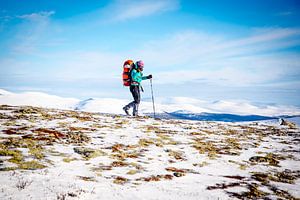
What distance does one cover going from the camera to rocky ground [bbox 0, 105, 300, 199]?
571 cm

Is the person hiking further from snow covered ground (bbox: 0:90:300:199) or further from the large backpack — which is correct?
snow covered ground (bbox: 0:90:300:199)

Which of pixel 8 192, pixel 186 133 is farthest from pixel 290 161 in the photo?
pixel 8 192

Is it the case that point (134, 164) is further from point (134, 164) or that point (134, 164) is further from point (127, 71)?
point (127, 71)

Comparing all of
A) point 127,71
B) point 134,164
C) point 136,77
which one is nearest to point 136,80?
point 136,77

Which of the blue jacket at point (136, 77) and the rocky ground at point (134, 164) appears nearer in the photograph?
the rocky ground at point (134, 164)

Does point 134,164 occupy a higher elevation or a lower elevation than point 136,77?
lower

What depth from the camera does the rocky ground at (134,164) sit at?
5.71 metres

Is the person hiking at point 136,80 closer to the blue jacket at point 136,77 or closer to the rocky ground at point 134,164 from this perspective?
the blue jacket at point 136,77

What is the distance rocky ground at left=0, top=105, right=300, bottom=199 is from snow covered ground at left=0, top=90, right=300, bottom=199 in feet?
0.07

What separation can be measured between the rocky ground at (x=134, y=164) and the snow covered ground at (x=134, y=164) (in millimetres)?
20

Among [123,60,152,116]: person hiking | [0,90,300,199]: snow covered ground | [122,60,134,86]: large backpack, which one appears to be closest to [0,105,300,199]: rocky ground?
[0,90,300,199]: snow covered ground

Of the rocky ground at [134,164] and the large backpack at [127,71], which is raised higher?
the large backpack at [127,71]

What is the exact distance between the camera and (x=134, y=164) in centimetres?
787

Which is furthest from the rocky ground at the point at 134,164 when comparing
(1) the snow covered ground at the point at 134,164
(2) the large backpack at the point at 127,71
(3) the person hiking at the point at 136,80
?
(2) the large backpack at the point at 127,71
